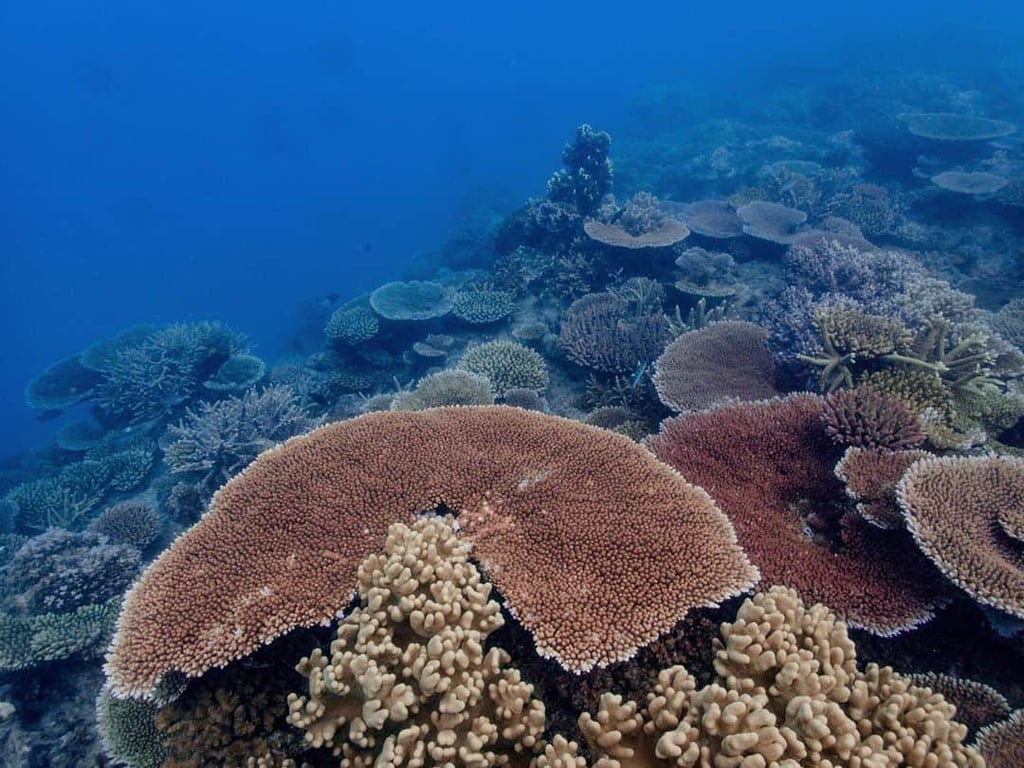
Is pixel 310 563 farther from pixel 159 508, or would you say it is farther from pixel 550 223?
pixel 550 223

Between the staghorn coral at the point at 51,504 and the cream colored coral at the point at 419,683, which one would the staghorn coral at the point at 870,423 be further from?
the staghorn coral at the point at 51,504

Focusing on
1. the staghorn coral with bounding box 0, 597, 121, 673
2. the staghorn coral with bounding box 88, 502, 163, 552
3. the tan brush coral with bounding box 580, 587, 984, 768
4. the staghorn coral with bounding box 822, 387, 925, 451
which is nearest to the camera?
the tan brush coral with bounding box 580, 587, 984, 768

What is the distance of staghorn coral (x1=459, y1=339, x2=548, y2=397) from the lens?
8070 mm

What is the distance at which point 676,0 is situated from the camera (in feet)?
368

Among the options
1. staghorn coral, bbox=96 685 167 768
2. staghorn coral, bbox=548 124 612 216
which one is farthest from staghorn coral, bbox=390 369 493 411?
staghorn coral, bbox=548 124 612 216

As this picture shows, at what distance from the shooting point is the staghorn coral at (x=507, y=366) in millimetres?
8070

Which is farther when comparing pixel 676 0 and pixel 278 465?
pixel 676 0

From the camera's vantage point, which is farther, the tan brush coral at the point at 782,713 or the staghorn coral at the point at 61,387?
the staghorn coral at the point at 61,387

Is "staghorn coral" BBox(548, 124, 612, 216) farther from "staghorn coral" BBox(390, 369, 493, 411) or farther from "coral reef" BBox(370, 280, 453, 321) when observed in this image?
"staghorn coral" BBox(390, 369, 493, 411)

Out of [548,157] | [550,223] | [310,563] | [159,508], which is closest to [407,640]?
[310,563]

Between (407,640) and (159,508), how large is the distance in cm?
844

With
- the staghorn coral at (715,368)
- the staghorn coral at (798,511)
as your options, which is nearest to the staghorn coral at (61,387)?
the staghorn coral at (715,368)

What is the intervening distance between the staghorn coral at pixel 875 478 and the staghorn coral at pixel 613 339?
4137mm

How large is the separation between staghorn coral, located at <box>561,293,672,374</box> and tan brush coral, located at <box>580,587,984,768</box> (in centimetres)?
567
